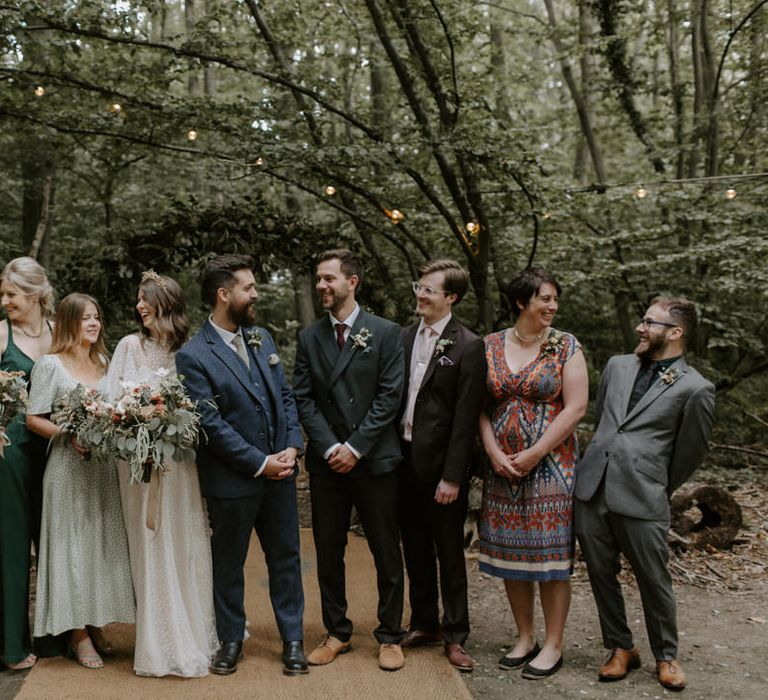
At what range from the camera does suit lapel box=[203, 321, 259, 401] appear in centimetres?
373

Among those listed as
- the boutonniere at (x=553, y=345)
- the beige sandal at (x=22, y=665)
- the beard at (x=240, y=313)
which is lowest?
the beige sandal at (x=22, y=665)

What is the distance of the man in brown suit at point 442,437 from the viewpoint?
150 inches

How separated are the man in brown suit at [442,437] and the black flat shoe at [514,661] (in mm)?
189

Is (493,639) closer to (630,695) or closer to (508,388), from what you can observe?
(630,695)

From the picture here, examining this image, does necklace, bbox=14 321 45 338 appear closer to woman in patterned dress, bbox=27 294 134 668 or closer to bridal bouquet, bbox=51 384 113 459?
woman in patterned dress, bbox=27 294 134 668

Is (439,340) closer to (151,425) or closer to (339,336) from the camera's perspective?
(339,336)

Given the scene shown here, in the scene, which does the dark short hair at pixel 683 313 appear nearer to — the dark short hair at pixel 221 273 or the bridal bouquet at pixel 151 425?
the dark short hair at pixel 221 273

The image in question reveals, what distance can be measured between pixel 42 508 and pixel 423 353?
86.6 inches

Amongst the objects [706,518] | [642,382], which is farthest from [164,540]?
[706,518]

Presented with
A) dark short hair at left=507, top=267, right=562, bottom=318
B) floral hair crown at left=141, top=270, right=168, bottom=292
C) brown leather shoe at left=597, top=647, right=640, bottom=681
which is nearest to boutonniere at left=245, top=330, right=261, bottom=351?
floral hair crown at left=141, top=270, right=168, bottom=292

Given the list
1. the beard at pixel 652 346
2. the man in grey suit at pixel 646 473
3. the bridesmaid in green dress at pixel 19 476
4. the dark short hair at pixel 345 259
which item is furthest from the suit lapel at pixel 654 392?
the bridesmaid in green dress at pixel 19 476

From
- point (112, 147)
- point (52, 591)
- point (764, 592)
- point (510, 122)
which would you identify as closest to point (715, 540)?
point (764, 592)

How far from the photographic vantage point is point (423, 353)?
158 inches

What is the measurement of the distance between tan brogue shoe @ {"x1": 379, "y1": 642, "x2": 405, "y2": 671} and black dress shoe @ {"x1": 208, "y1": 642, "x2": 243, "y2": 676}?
2.48ft
